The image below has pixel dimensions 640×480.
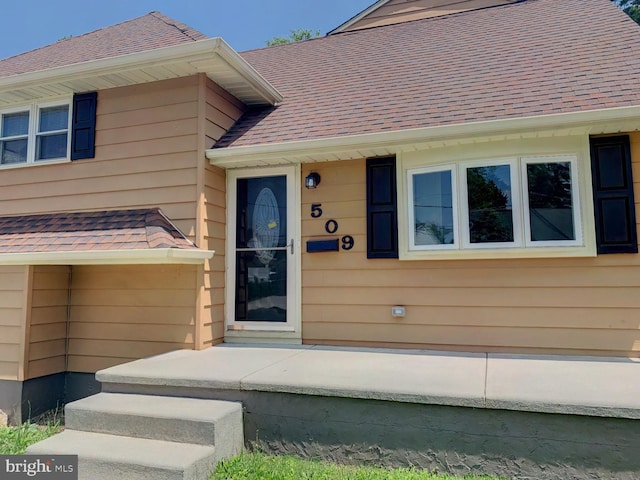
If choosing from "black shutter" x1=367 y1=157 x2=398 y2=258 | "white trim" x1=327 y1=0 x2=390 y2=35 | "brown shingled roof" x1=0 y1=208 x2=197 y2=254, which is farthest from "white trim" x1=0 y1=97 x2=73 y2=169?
"white trim" x1=327 y1=0 x2=390 y2=35

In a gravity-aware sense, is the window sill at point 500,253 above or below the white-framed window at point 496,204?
below

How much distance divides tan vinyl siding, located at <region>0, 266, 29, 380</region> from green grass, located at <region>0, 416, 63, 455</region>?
525 mm

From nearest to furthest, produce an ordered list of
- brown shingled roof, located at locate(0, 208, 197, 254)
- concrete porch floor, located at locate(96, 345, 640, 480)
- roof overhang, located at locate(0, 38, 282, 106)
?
concrete porch floor, located at locate(96, 345, 640, 480) → brown shingled roof, located at locate(0, 208, 197, 254) → roof overhang, located at locate(0, 38, 282, 106)

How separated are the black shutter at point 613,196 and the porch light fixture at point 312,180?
8.80 feet

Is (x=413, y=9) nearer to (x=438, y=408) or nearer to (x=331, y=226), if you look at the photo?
(x=331, y=226)

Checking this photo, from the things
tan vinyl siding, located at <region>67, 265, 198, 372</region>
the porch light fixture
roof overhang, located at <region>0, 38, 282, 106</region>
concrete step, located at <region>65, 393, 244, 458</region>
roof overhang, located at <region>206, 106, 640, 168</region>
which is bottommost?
concrete step, located at <region>65, 393, 244, 458</region>

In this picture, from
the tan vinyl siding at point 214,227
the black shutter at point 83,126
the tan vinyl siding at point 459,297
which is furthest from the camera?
the black shutter at point 83,126

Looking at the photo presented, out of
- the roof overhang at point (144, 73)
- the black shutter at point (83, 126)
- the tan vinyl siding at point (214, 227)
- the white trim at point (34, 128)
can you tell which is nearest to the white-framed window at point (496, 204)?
the tan vinyl siding at point (214, 227)

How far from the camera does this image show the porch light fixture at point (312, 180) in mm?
4742

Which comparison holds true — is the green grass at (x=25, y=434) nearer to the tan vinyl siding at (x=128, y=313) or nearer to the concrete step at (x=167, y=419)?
the tan vinyl siding at (x=128, y=313)

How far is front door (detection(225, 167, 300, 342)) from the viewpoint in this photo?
479cm

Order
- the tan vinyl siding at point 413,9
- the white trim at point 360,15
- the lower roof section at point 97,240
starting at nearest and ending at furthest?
the lower roof section at point 97,240, the tan vinyl siding at point 413,9, the white trim at point 360,15

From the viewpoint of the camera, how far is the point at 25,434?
3926 millimetres

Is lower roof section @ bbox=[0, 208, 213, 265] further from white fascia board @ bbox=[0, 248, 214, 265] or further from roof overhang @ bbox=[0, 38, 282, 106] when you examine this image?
roof overhang @ bbox=[0, 38, 282, 106]
